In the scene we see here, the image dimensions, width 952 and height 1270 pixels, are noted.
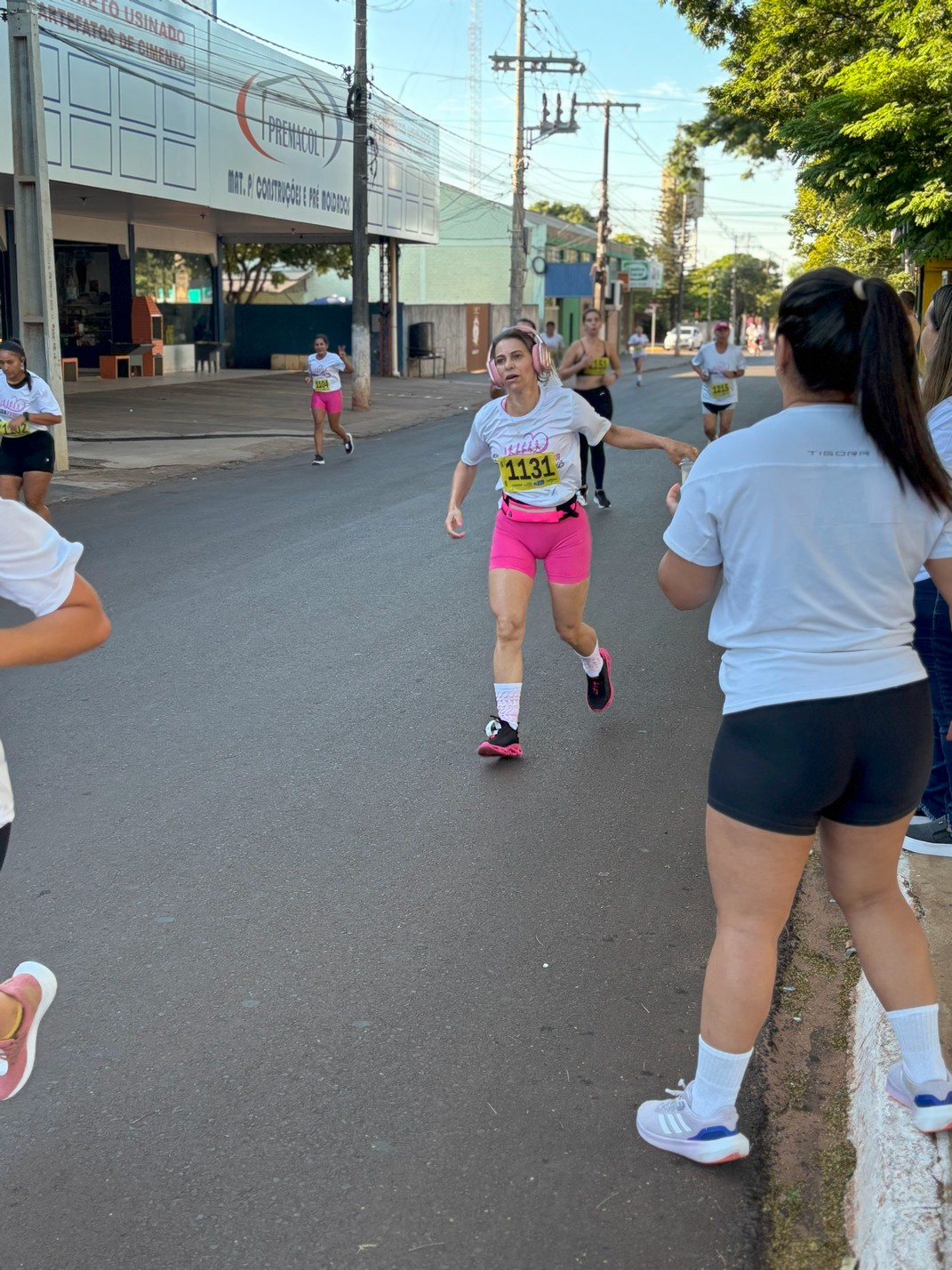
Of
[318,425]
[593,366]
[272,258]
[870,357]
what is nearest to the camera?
[870,357]

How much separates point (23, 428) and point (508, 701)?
6.66 m

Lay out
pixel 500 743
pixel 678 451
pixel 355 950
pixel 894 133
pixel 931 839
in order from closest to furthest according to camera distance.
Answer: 1. pixel 355 950
2. pixel 678 451
3. pixel 931 839
4. pixel 500 743
5. pixel 894 133

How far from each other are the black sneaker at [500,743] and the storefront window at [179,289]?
1203 inches

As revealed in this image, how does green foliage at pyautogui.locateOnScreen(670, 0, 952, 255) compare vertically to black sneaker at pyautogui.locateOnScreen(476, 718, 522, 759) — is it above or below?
above

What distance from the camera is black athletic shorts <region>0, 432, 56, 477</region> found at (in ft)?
36.2

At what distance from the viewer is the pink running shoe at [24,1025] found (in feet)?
9.50

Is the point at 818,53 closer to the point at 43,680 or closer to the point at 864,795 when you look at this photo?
the point at 43,680

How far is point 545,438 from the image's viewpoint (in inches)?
229

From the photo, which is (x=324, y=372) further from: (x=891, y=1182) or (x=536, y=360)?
(x=891, y=1182)

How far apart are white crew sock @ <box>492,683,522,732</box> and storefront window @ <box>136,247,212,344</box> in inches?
1202

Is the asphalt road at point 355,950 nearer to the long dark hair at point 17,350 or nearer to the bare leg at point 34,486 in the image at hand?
the bare leg at point 34,486

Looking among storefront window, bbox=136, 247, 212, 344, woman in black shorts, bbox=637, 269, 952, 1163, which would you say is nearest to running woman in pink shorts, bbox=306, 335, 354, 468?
woman in black shorts, bbox=637, 269, 952, 1163

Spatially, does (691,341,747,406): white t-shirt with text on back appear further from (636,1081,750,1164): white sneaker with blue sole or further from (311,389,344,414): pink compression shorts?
(636,1081,750,1164): white sneaker with blue sole

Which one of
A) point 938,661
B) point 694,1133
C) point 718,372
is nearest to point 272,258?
point 718,372
